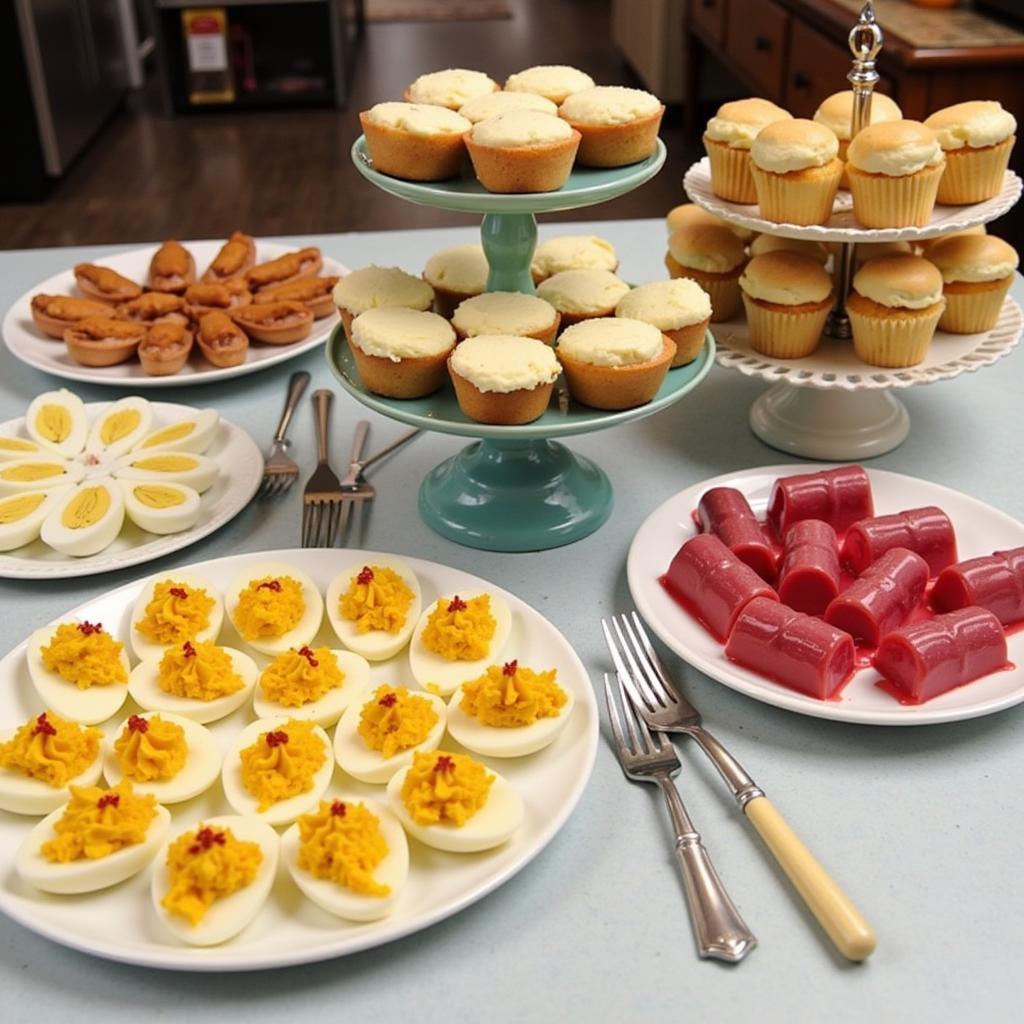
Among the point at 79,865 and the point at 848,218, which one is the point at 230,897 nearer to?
the point at 79,865

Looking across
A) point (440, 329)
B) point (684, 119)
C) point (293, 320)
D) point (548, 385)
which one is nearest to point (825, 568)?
point (548, 385)

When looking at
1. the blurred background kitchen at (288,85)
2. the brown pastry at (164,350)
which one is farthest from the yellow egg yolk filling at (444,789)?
the blurred background kitchen at (288,85)

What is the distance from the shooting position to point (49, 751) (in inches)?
32.9

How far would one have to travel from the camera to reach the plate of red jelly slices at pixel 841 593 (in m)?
0.92

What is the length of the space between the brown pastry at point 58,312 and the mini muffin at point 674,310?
761 mm

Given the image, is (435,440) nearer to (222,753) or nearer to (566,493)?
(566,493)

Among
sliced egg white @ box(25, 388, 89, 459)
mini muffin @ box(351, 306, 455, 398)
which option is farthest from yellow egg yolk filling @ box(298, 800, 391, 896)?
sliced egg white @ box(25, 388, 89, 459)

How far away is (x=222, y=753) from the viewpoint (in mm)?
879

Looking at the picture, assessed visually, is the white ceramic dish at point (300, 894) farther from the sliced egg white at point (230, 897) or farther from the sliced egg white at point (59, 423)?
the sliced egg white at point (59, 423)

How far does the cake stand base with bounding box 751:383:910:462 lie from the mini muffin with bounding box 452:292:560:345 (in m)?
0.35

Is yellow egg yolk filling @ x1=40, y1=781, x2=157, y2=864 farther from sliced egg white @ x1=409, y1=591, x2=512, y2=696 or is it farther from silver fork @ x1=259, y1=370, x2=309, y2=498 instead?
silver fork @ x1=259, y1=370, x2=309, y2=498

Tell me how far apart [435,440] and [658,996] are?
2.56 ft

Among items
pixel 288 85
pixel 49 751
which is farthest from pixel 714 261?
pixel 288 85

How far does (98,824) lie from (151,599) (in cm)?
27
